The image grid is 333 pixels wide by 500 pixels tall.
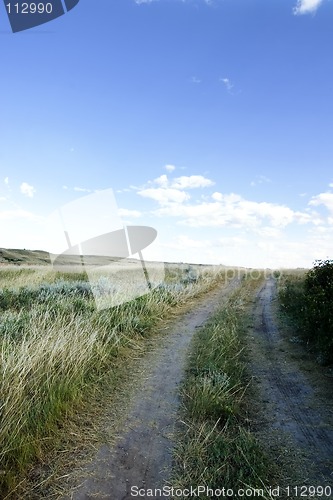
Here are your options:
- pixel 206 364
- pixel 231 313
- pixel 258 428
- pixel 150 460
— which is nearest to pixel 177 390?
pixel 206 364

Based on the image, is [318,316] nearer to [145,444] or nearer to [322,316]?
[322,316]

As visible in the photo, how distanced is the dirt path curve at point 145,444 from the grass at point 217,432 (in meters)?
0.21

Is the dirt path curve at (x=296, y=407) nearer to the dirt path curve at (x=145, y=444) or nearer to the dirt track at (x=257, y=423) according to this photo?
the dirt track at (x=257, y=423)

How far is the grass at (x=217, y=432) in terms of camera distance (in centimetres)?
358

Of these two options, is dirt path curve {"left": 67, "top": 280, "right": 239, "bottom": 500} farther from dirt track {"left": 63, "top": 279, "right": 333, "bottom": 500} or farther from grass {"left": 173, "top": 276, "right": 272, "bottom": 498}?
grass {"left": 173, "top": 276, "right": 272, "bottom": 498}

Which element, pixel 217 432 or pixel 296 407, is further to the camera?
pixel 296 407

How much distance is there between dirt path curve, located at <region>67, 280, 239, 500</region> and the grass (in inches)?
8.2

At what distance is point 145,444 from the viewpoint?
4.31m

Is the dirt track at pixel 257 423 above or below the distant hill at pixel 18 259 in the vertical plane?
below

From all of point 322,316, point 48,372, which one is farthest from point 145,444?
point 322,316

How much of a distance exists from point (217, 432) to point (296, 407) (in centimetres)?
187

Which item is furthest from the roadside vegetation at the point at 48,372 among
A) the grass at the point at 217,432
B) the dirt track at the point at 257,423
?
the grass at the point at 217,432

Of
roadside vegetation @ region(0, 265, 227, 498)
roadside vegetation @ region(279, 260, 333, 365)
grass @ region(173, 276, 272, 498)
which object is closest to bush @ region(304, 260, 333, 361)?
roadside vegetation @ region(279, 260, 333, 365)

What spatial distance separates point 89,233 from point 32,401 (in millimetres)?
7930
